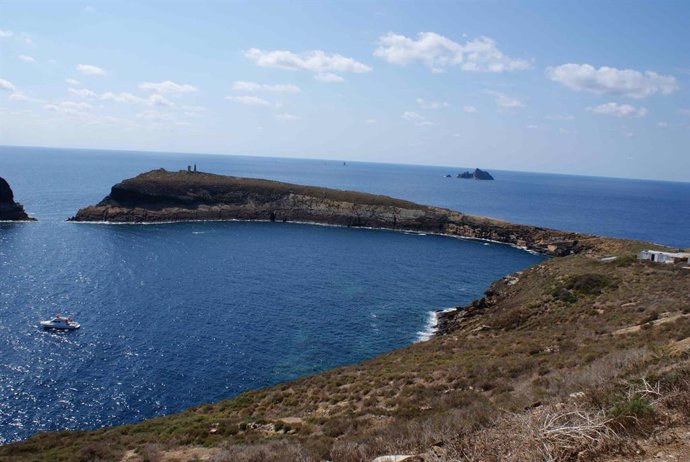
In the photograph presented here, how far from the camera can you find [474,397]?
1694 cm

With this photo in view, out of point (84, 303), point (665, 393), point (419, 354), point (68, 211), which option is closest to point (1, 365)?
point (84, 303)

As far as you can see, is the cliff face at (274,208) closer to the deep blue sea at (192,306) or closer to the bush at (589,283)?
the deep blue sea at (192,306)

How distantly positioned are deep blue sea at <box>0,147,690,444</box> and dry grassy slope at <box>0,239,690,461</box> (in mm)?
7745

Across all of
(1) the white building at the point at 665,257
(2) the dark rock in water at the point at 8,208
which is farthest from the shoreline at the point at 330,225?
(1) the white building at the point at 665,257

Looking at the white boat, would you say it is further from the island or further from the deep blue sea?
the island

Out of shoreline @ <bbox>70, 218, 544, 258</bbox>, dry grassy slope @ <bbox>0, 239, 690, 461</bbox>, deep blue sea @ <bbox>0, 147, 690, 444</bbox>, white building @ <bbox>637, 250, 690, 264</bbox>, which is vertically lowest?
deep blue sea @ <bbox>0, 147, 690, 444</bbox>

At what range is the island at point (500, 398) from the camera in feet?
29.0

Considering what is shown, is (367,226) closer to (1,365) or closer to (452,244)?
(452,244)

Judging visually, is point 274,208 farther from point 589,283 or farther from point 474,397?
point 474,397

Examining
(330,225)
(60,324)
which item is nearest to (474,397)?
(60,324)

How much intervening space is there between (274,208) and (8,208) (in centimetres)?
5862

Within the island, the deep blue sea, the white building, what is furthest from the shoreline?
the island

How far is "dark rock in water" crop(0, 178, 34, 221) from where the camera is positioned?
99.7 meters

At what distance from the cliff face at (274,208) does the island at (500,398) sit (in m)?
61.7
